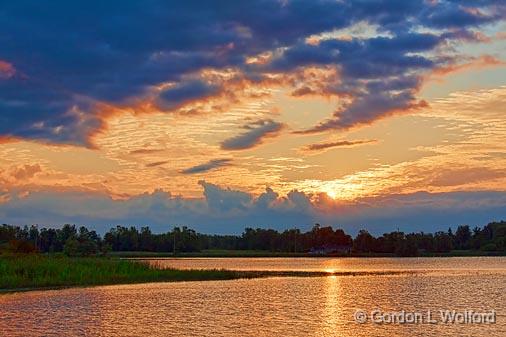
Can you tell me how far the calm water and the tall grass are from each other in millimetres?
3263

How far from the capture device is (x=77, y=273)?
66250mm

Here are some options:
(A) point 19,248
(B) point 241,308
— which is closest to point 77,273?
(A) point 19,248

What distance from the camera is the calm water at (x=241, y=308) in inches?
1479

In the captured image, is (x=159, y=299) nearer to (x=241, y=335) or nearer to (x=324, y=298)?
(x=324, y=298)

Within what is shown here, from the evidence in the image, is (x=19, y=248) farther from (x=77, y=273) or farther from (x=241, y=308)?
(x=241, y=308)

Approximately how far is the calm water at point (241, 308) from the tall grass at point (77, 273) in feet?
10.7

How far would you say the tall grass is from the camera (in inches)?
2420

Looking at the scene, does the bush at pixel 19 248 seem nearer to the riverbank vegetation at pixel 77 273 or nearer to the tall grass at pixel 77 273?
the riverbank vegetation at pixel 77 273

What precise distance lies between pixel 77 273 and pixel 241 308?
25059mm

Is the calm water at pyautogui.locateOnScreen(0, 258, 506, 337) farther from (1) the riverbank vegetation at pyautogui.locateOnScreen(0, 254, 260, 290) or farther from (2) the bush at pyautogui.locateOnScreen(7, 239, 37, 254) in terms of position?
(2) the bush at pyautogui.locateOnScreen(7, 239, 37, 254)

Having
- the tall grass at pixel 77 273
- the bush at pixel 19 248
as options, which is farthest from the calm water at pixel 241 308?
the bush at pixel 19 248

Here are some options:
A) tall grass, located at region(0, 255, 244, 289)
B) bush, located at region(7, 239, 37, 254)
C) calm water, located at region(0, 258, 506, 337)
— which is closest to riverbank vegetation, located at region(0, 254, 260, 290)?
tall grass, located at region(0, 255, 244, 289)

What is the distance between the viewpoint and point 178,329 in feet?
126

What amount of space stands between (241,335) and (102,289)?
2985 cm
